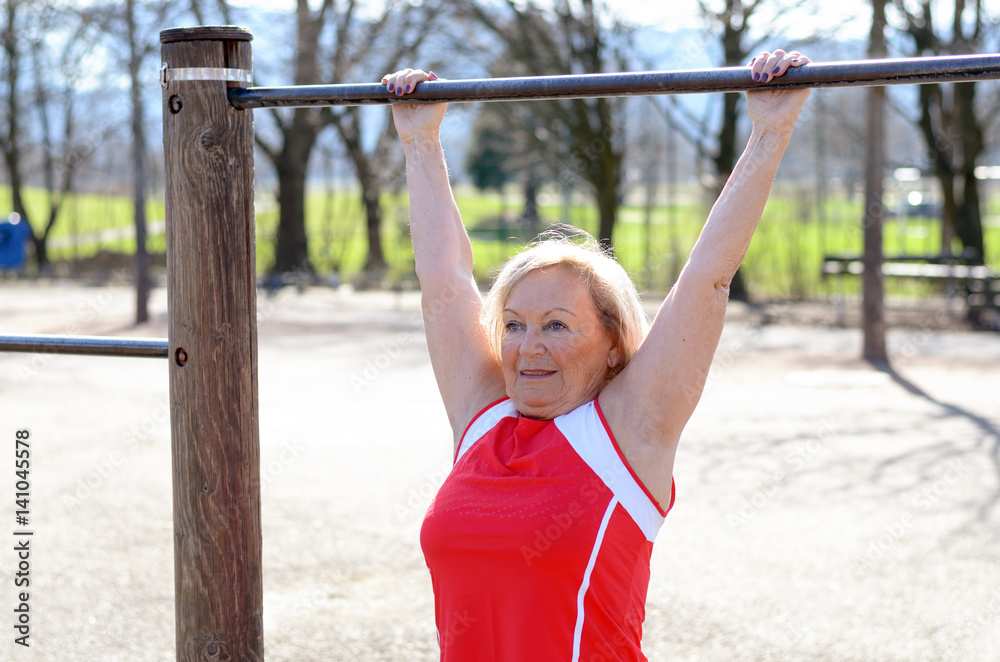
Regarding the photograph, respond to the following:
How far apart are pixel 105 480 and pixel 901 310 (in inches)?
409

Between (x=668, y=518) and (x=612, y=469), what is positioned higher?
(x=612, y=469)

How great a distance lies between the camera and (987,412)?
7141 millimetres

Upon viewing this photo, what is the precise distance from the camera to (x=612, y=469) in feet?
5.91

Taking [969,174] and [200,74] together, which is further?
[969,174]

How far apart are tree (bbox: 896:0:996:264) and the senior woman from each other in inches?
508

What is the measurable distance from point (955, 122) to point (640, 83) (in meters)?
14.3

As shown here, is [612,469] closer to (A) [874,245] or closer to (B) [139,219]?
(A) [874,245]

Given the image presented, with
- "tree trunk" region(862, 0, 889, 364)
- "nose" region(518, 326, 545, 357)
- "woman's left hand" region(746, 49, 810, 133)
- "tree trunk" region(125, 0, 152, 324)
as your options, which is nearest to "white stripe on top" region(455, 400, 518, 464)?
"nose" region(518, 326, 545, 357)

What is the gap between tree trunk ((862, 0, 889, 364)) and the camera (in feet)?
31.3

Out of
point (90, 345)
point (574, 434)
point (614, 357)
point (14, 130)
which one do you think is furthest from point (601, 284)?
point (14, 130)

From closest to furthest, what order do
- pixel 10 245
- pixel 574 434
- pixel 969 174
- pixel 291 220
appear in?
pixel 574 434, pixel 969 174, pixel 10 245, pixel 291 220

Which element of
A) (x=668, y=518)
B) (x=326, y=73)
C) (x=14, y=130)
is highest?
(x=326, y=73)

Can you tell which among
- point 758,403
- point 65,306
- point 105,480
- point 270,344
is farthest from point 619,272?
point 65,306

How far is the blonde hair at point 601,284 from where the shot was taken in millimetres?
1965
